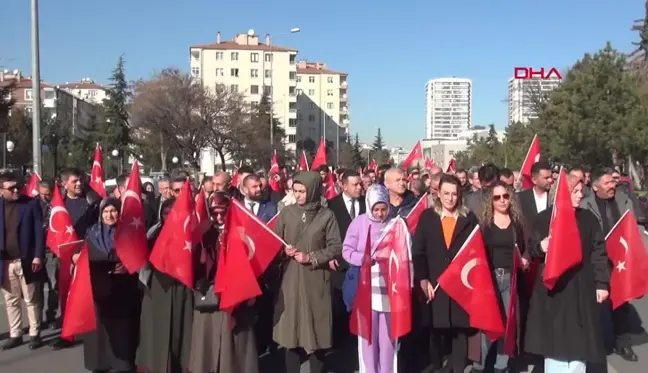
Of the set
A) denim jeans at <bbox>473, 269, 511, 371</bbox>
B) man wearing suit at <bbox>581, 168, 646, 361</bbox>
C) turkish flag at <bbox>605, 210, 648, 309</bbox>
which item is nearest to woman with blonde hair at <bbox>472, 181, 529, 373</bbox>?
denim jeans at <bbox>473, 269, 511, 371</bbox>

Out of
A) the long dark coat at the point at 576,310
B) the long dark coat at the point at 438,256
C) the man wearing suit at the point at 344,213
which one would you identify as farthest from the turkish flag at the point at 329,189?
the long dark coat at the point at 576,310

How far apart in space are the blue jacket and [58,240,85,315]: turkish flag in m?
0.30

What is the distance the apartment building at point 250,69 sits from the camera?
9775 centimetres

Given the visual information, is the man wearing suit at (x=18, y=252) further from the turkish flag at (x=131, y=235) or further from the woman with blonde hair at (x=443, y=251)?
the woman with blonde hair at (x=443, y=251)

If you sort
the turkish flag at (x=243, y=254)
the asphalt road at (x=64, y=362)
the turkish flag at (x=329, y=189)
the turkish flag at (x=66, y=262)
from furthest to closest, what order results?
the turkish flag at (x=329, y=189) → the asphalt road at (x=64, y=362) → the turkish flag at (x=66, y=262) → the turkish flag at (x=243, y=254)

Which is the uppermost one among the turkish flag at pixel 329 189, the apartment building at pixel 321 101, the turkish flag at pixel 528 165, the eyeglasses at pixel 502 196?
the apartment building at pixel 321 101

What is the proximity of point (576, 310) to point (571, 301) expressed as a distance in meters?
0.08

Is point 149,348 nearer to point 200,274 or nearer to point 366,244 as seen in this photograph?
point 200,274

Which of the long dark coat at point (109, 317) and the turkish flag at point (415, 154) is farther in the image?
the turkish flag at point (415, 154)

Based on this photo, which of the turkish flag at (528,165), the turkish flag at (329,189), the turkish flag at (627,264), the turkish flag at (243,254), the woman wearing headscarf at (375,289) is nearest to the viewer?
the turkish flag at (243,254)

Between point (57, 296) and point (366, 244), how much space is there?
4.83m

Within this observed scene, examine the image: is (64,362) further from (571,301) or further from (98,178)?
(571,301)

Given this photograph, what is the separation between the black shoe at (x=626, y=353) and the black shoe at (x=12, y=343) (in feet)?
20.9

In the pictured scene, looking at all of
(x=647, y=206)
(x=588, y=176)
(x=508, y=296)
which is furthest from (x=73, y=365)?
(x=647, y=206)
